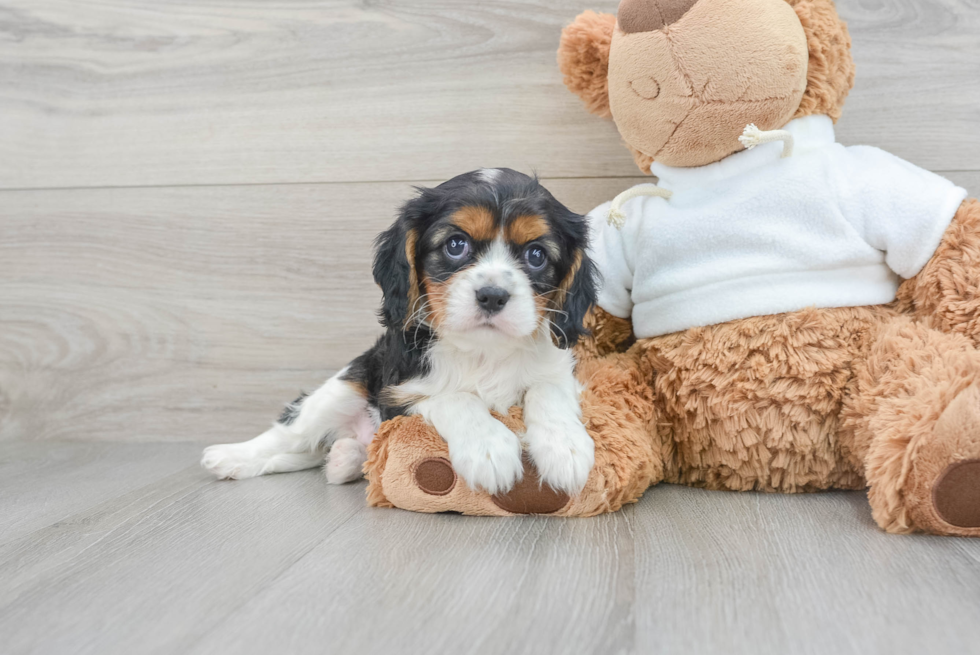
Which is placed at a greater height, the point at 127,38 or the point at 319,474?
the point at 127,38

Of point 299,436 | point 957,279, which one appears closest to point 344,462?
point 299,436

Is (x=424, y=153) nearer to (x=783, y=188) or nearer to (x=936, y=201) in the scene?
(x=783, y=188)

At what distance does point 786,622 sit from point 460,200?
96 cm

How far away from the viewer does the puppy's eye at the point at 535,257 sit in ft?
5.13

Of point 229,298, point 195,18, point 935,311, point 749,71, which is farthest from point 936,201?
point 195,18

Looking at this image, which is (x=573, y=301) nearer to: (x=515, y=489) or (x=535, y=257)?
(x=535, y=257)

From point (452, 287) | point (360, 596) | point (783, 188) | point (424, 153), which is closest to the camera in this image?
point (360, 596)

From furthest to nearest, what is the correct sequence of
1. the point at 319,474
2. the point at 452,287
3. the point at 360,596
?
1. the point at 319,474
2. the point at 452,287
3. the point at 360,596

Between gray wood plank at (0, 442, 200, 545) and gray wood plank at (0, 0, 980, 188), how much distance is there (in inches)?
33.8

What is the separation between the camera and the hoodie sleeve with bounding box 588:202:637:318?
1823mm

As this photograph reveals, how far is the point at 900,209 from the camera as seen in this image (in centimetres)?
154

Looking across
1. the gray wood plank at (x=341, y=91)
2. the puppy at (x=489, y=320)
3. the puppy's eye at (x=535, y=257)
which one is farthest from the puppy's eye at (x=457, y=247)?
the gray wood plank at (x=341, y=91)

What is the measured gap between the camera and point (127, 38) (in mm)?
2393

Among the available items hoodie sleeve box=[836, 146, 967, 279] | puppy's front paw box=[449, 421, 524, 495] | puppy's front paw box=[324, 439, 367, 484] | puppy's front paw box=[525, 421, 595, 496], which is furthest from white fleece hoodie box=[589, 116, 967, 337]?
puppy's front paw box=[324, 439, 367, 484]
